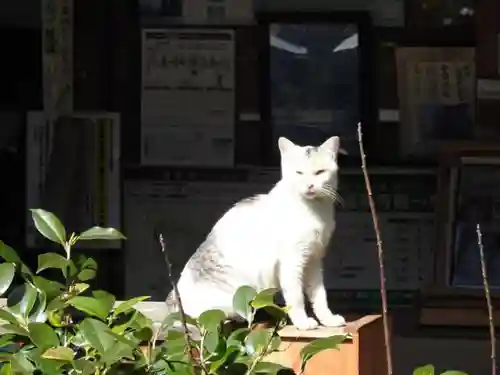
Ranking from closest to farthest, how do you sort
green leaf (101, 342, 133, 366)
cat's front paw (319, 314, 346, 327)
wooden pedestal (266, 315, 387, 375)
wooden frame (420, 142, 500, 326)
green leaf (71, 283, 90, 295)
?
green leaf (101, 342, 133, 366), green leaf (71, 283, 90, 295), wooden pedestal (266, 315, 387, 375), cat's front paw (319, 314, 346, 327), wooden frame (420, 142, 500, 326)

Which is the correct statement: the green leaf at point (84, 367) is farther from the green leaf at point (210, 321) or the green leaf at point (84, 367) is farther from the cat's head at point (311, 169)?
the cat's head at point (311, 169)

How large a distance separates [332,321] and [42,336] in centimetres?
65

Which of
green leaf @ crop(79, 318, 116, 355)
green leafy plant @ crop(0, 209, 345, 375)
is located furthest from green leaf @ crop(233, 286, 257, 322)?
green leaf @ crop(79, 318, 116, 355)

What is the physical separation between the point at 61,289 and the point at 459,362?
1588 mm

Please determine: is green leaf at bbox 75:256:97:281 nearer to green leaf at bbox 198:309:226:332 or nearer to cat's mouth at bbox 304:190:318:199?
green leaf at bbox 198:309:226:332

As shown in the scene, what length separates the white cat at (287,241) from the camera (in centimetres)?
186

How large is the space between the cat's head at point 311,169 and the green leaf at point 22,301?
561 mm

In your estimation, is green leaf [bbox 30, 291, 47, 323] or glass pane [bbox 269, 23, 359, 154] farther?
glass pane [bbox 269, 23, 359, 154]

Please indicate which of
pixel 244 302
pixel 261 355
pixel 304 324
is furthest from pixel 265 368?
pixel 304 324

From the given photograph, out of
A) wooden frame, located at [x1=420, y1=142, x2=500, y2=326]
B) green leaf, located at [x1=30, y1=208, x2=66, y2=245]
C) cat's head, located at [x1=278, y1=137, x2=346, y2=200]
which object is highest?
cat's head, located at [x1=278, y1=137, x2=346, y2=200]

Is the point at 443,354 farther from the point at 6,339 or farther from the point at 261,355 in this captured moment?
the point at 6,339

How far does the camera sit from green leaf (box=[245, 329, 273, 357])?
147cm

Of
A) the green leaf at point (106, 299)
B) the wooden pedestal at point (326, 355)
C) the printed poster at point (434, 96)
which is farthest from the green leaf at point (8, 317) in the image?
the printed poster at point (434, 96)

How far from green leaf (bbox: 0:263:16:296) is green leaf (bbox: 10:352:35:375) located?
3.5 inches
